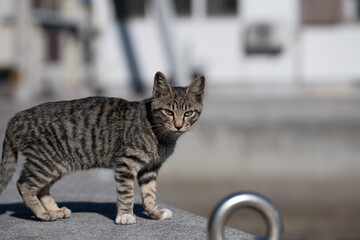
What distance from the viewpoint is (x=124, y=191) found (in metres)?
4.51

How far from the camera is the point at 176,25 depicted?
1786 centimetres

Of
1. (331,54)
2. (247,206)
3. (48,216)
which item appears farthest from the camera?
(331,54)

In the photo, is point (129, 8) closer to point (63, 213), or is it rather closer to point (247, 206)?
point (63, 213)

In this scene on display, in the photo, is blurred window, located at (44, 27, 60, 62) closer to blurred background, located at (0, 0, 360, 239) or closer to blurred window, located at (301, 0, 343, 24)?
blurred background, located at (0, 0, 360, 239)

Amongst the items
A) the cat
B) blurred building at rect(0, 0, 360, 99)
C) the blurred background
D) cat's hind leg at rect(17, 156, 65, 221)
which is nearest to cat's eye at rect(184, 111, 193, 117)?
the cat

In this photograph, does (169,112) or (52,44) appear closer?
(169,112)

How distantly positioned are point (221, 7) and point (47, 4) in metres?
14.5

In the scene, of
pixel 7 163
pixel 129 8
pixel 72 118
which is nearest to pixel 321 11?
pixel 129 8

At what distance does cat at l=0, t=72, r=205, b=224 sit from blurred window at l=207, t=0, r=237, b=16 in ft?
43.7

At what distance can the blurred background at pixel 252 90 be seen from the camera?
14.6 m

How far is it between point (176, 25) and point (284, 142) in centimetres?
520

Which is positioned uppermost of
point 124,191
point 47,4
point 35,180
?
point 47,4

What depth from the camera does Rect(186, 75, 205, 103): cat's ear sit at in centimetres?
472

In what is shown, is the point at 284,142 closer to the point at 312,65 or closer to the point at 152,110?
the point at 312,65
